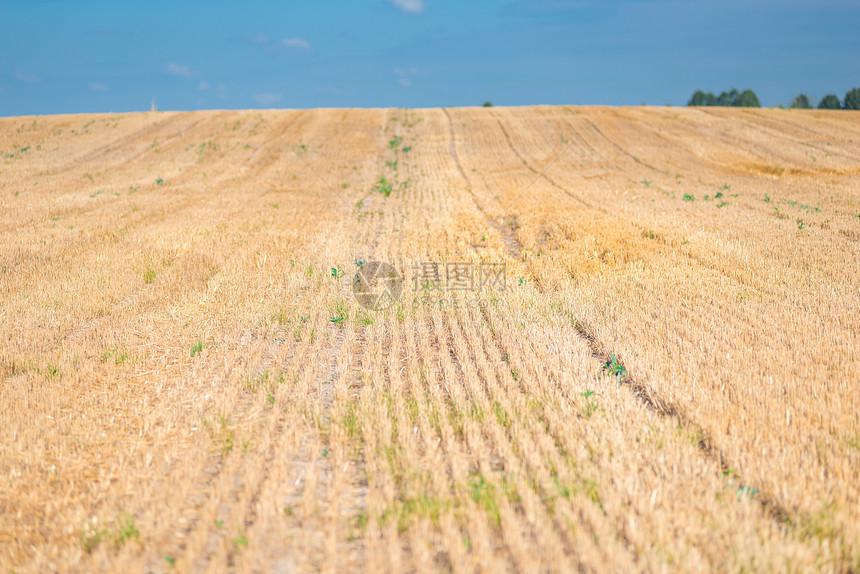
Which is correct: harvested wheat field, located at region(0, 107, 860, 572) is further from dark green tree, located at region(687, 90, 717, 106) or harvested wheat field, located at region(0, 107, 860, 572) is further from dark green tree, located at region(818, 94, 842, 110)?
dark green tree, located at region(687, 90, 717, 106)

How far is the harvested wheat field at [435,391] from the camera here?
418 centimetres

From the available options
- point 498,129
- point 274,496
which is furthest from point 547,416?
point 498,129

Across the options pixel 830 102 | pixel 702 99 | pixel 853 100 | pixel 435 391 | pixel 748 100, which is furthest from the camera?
pixel 702 99

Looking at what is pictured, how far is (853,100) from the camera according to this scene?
69.2 metres

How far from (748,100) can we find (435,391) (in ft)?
320

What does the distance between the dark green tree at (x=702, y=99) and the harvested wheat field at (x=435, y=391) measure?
88929 mm

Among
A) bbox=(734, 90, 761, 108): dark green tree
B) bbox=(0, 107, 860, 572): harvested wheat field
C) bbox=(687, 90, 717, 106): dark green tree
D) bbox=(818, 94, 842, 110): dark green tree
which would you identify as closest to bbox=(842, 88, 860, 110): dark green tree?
bbox=(818, 94, 842, 110): dark green tree

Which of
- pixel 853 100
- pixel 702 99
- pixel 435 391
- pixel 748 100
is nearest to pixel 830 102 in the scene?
pixel 853 100

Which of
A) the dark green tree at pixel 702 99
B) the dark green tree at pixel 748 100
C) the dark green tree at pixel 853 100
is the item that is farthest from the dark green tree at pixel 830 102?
the dark green tree at pixel 702 99

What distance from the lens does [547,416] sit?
5.84 metres

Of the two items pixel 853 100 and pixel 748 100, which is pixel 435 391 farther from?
pixel 748 100

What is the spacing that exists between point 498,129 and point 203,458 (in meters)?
36.6

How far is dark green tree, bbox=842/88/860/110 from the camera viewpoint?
2704 inches

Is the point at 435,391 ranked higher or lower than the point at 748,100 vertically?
lower
